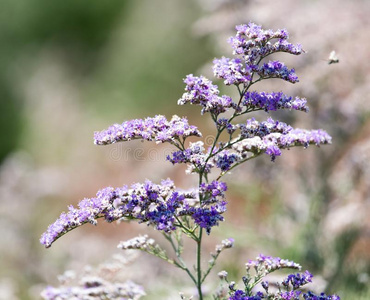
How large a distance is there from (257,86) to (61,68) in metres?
13.0

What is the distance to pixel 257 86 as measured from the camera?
22.5ft

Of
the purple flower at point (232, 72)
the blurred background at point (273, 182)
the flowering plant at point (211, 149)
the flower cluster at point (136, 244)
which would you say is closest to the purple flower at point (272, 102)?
the flowering plant at point (211, 149)

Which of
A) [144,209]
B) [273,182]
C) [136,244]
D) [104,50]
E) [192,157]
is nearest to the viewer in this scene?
[144,209]

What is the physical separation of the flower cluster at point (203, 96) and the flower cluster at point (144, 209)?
41 cm

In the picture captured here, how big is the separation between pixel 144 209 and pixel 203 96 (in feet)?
2.15

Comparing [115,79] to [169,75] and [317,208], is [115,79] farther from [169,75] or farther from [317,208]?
[317,208]

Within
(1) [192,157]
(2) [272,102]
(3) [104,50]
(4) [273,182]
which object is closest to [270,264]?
(1) [192,157]

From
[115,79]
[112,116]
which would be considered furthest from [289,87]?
[115,79]

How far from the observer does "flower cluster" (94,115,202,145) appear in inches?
111

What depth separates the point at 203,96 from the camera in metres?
2.85

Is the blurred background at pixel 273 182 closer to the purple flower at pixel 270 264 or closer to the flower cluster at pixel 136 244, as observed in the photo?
the flower cluster at pixel 136 244

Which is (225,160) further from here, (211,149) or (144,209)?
(144,209)

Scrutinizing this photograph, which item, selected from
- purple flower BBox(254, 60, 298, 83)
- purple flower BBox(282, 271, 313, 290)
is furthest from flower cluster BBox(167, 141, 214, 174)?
purple flower BBox(282, 271, 313, 290)

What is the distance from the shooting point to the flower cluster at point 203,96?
2842 mm
